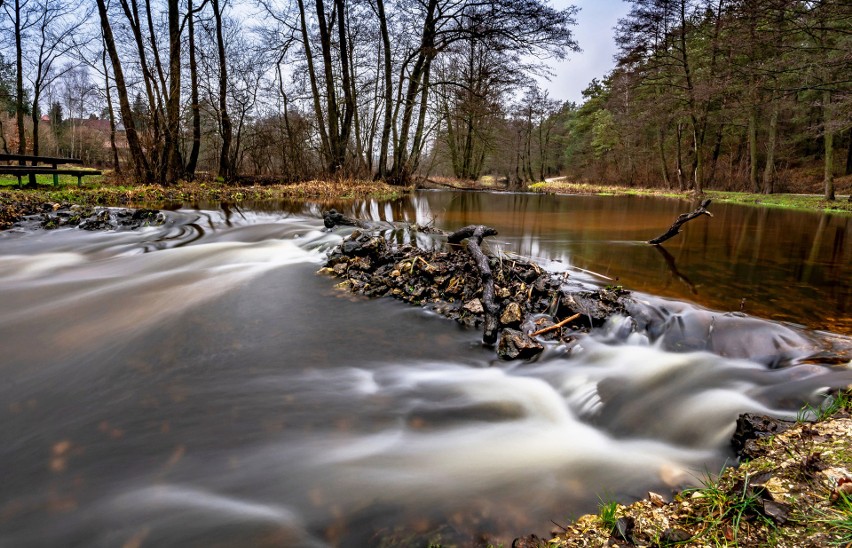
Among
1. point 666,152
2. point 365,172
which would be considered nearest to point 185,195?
point 365,172

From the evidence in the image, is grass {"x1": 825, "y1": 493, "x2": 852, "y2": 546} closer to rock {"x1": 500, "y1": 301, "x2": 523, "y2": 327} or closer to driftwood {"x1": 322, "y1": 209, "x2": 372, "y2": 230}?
rock {"x1": 500, "y1": 301, "x2": 523, "y2": 327}

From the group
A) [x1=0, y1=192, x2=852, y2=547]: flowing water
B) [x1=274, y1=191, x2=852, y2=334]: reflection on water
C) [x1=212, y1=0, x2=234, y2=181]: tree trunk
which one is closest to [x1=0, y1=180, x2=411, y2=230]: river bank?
[x1=212, y1=0, x2=234, y2=181]: tree trunk

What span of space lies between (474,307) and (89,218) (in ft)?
30.0

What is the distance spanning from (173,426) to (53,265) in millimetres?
5359

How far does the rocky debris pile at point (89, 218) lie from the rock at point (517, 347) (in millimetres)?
8502

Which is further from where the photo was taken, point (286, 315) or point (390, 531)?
point (286, 315)

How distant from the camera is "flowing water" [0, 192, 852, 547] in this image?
1.83 metres

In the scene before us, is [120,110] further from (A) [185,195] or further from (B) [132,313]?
(B) [132,313]

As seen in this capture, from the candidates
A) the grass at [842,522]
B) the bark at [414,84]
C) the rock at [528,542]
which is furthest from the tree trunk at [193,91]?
the grass at [842,522]

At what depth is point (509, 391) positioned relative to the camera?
2.88 meters

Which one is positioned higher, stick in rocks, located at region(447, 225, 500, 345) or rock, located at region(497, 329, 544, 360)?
stick in rocks, located at region(447, 225, 500, 345)

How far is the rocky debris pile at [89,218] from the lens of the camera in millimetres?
8453

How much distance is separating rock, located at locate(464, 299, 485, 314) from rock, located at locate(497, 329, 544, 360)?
0.56 m

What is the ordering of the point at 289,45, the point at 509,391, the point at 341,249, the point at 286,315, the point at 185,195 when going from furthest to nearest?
the point at 289,45, the point at 185,195, the point at 341,249, the point at 286,315, the point at 509,391
